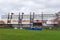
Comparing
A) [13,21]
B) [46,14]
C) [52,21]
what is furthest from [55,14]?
[13,21]

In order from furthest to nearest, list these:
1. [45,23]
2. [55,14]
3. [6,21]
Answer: [55,14] → [6,21] → [45,23]

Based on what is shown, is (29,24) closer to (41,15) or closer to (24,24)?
(24,24)

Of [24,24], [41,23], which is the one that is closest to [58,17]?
[41,23]

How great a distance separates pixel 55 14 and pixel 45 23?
16.0 m

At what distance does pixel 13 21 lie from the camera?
92438 mm

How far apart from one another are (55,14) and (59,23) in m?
14.2

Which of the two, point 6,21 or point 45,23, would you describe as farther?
point 6,21

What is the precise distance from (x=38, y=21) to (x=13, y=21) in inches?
457

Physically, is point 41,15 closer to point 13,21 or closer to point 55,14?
point 55,14

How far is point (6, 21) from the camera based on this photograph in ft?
305

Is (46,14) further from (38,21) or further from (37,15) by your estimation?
(38,21)

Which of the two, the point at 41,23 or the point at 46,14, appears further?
the point at 46,14

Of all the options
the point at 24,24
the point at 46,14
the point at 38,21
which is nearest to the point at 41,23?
the point at 38,21

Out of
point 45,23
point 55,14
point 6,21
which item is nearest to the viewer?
point 45,23
